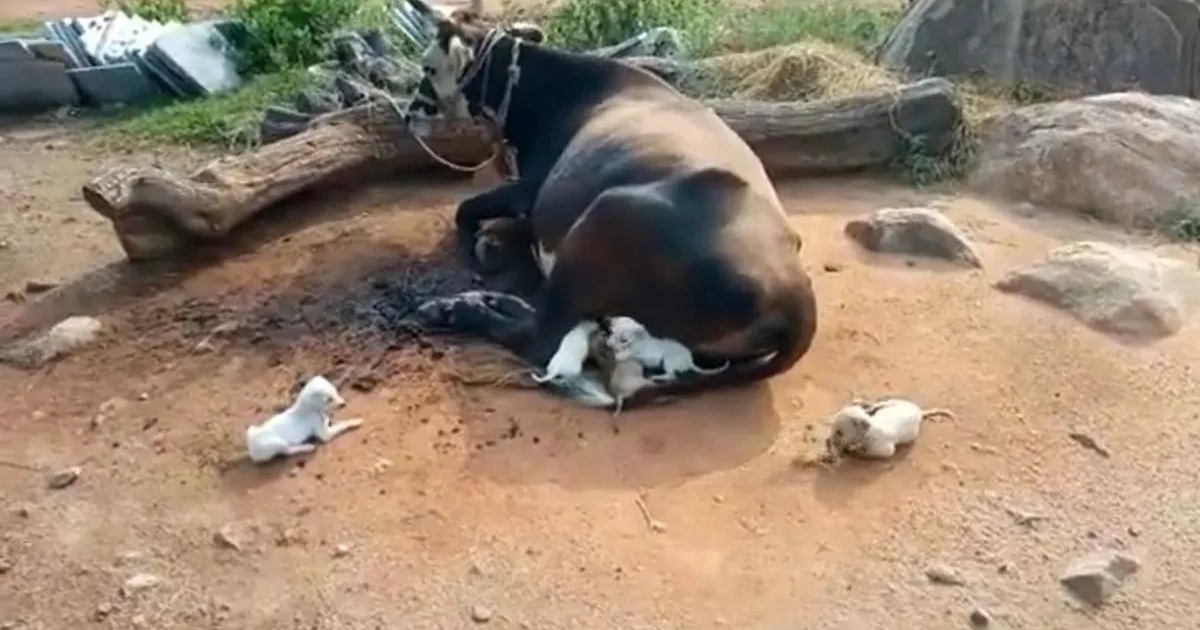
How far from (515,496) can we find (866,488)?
983 millimetres

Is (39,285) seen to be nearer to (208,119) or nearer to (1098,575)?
(208,119)

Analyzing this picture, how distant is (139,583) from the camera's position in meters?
3.92

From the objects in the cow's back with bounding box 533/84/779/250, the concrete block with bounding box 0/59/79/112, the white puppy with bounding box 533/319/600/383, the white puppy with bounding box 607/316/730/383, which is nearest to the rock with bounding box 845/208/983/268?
the cow's back with bounding box 533/84/779/250

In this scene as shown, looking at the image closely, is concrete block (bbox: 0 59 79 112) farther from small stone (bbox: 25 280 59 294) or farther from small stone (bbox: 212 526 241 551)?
small stone (bbox: 212 526 241 551)

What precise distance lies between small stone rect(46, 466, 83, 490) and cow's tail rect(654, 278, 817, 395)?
174cm

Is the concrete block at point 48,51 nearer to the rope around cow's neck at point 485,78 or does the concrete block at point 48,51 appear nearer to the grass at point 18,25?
the grass at point 18,25

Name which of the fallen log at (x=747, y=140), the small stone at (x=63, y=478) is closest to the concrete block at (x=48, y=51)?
the fallen log at (x=747, y=140)

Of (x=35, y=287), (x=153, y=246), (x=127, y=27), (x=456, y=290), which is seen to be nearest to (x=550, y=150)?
(x=456, y=290)

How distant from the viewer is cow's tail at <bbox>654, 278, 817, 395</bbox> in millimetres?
4727

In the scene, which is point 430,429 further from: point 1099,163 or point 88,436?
point 1099,163

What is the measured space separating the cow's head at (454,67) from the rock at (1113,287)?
222 centimetres

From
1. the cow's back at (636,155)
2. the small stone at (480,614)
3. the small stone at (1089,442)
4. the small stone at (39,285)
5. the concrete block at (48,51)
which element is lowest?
the small stone at (1089,442)

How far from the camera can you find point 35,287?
588cm

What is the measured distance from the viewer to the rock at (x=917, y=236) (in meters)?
5.88
